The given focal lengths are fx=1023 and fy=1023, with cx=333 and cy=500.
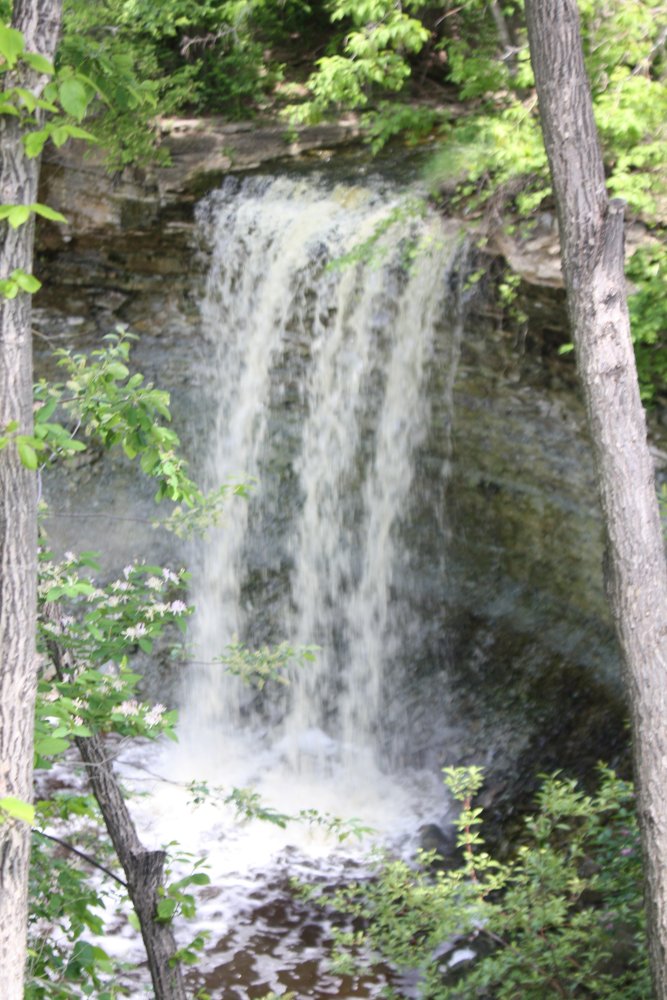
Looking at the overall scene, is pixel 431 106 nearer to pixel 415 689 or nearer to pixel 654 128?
pixel 654 128

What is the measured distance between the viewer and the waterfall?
839 centimetres

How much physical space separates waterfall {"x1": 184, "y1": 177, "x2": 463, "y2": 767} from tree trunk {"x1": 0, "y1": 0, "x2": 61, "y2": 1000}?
5.28 metres

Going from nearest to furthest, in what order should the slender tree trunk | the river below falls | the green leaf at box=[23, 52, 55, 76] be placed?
the green leaf at box=[23, 52, 55, 76], the slender tree trunk, the river below falls

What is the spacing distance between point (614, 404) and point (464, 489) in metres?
4.66

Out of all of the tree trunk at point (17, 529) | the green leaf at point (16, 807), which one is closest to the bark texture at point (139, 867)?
the tree trunk at point (17, 529)

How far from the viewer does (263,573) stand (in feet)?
30.8

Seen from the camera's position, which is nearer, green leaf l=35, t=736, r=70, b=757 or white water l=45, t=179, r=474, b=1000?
green leaf l=35, t=736, r=70, b=757

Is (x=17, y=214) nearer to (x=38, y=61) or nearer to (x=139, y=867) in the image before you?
(x=38, y=61)

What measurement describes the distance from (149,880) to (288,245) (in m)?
6.29

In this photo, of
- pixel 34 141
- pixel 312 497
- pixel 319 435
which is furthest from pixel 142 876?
pixel 319 435

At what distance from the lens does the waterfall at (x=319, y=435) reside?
27.5 feet

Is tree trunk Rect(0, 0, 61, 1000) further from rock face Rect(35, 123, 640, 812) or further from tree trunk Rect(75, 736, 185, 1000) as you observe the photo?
rock face Rect(35, 123, 640, 812)

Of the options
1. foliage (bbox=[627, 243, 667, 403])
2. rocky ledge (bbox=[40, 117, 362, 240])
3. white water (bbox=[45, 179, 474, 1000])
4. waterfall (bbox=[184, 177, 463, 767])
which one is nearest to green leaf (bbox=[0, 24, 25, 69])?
foliage (bbox=[627, 243, 667, 403])

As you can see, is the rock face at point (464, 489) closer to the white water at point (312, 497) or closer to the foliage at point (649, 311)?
the white water at point (312, 497)
